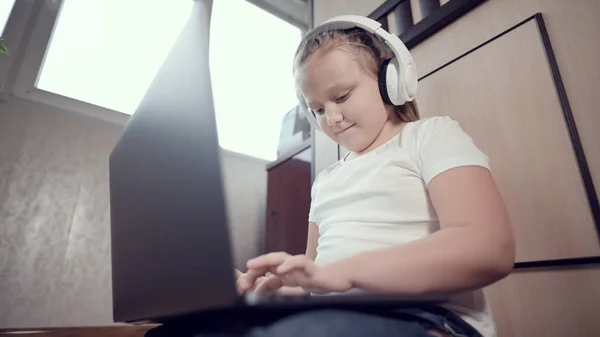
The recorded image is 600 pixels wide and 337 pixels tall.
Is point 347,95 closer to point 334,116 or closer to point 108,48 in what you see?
point 334,116

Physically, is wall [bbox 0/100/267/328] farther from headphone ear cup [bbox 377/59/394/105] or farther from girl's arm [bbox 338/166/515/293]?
girl's arm [bbox 338/166/515/293]

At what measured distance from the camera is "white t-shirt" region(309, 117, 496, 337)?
418mm

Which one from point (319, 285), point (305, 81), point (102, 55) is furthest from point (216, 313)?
point (102, 55)

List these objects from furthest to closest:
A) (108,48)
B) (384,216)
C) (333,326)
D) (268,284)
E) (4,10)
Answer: (108,48), (4,10), (384,216), (268,284), (333,326)

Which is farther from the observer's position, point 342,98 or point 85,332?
point 85,332

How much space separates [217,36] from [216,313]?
6.26 ft

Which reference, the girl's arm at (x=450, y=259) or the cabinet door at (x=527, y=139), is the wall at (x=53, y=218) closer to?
the cabinet door at (x=527, y=139)

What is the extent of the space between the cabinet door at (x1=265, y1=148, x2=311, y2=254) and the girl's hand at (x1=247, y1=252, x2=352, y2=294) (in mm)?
1075

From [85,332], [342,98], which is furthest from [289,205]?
[342,98]

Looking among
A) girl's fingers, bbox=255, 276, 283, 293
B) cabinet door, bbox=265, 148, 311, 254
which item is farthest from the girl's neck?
cabinet door, bbox=265, 148, 311, 254

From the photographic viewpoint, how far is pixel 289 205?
1557mm

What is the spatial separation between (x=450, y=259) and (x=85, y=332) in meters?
1.36

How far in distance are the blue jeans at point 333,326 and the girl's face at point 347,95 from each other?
36 cm

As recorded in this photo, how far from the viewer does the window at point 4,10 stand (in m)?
1.45
